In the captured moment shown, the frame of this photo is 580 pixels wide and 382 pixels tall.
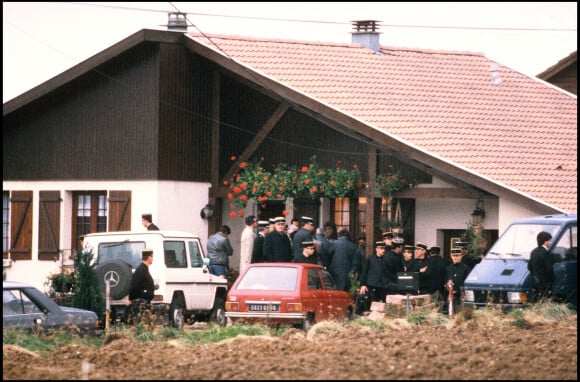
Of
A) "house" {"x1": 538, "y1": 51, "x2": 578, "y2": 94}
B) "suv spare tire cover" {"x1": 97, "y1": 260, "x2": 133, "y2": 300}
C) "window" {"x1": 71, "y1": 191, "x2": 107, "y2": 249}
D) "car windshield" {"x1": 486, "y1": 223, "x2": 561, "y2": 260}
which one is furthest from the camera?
"house" {"x1": 538, "y1": 51, "x2": 578, "y2": 94}

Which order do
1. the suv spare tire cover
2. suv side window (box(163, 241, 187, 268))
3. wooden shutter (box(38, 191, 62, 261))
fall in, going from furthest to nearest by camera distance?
wooden shutter (box(38, 191, 62, 261)), suv side window (box(163, 241, 187, 268)), the suv spare tire cover

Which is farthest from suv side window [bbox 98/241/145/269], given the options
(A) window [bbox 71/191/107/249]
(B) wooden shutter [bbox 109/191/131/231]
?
(A) window [bbox 71/191/107/249]

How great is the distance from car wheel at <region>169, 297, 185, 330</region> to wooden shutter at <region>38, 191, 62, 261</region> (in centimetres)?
873

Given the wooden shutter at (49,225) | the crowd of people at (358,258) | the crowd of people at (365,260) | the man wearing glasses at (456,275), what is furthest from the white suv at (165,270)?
the wooden shutter at (49,225)

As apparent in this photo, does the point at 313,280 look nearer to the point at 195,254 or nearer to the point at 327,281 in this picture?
the point at 327,281

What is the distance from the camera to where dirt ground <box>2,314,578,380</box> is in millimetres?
12812

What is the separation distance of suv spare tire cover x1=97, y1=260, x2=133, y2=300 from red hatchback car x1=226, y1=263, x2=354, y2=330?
1716 mm

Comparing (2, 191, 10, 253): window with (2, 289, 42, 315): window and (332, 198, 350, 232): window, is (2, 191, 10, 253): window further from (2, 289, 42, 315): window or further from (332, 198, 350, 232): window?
(2, 289, 42, 315): window

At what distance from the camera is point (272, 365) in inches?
525

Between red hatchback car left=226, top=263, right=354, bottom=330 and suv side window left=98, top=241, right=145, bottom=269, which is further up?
suv side window left=98, top=241, right=145, bottom=269

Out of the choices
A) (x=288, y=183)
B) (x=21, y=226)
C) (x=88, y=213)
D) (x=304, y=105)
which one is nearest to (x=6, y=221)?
(x=21, y=226)

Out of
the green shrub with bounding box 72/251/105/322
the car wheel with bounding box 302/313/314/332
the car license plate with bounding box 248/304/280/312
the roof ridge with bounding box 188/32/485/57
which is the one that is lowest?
the car wheel with bounding box 302/313/314/332

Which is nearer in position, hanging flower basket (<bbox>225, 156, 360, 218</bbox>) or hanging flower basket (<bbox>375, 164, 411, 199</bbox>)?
hanging flower basket (<bbox>375, 164, 411, 199</bbox>)

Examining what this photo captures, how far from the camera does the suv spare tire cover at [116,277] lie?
2153 cm
